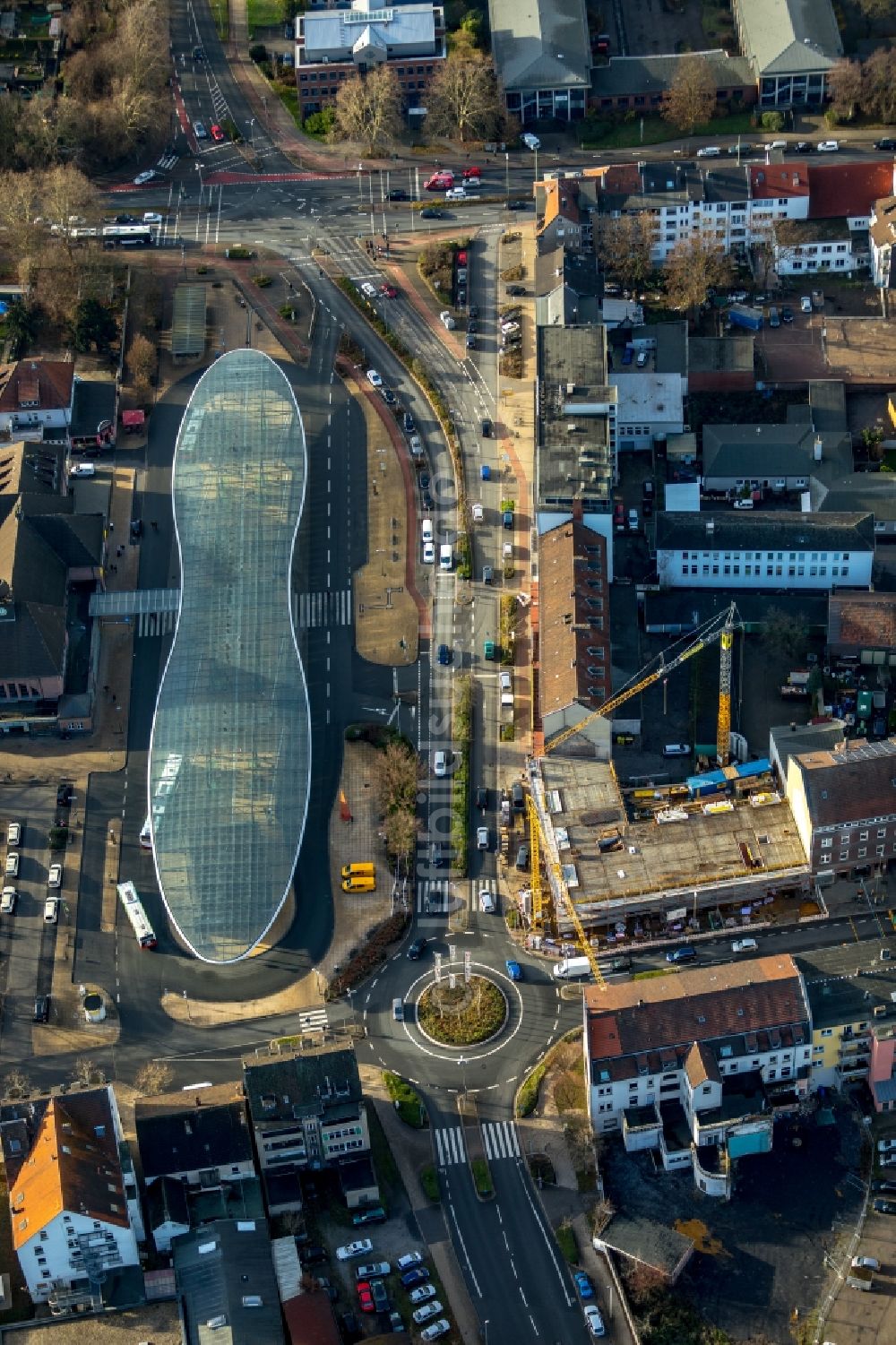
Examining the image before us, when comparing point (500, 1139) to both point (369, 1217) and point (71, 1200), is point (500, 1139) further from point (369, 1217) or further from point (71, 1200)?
point (71, 1200)

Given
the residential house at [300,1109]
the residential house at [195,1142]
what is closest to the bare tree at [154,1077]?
the residential house at [195,1142]

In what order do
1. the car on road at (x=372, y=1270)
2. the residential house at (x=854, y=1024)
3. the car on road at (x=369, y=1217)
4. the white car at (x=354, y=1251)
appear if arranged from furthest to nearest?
the residential house at (x=854, y=1024) → the car on road at (x=369, y=1217) → the white car at (x=354, y=1251) → the car on road at (x=372, y=1270)

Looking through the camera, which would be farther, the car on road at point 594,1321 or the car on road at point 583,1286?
the car on road at point 583,1286

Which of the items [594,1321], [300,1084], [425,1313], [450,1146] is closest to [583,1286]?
[594,1321]

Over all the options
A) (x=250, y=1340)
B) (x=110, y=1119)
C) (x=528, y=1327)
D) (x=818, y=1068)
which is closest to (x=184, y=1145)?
(x=110, y=1119)

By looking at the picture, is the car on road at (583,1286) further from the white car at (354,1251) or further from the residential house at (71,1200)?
the residential house at (71,1200)

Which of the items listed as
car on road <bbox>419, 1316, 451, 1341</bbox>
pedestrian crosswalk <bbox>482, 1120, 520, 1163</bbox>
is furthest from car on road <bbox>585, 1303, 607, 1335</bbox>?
pedestrian crosswalk <bbox>482, 1120, 520, 1163</bbox>

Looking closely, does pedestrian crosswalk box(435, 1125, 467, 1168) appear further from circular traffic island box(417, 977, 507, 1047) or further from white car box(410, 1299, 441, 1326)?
white car box(410, 1299, 441, 1326)
